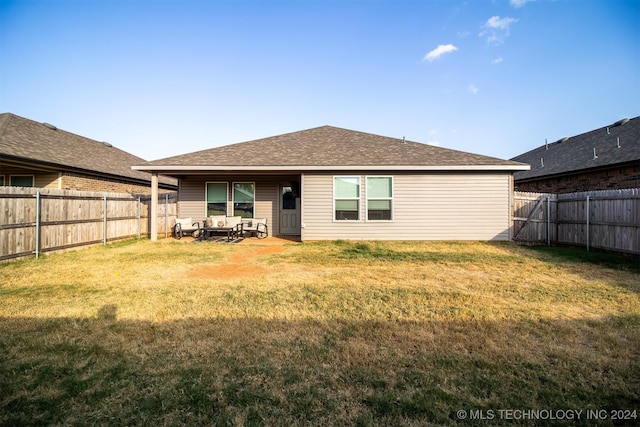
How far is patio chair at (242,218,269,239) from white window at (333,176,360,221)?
10.9 feet

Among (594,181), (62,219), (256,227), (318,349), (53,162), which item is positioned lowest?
(318,349)

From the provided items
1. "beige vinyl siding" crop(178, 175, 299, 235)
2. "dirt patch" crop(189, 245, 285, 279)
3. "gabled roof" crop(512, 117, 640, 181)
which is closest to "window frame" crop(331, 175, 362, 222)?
"beige vinyl siding" crop(178, 175, 299, 235)

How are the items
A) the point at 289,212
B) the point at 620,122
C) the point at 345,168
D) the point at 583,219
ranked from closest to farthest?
1. the point at 583,219
2. the point at 345,168
3. the point at 289,212
4. the point at 620,122

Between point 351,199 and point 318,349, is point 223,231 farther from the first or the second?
point 318,349

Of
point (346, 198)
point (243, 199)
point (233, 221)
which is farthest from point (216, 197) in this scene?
point (346, 198)

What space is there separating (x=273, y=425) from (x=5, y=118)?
1894 centimetres

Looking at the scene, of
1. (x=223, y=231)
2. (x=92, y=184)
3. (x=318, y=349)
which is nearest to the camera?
(x=318, y=349)

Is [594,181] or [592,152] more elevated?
[592,152]

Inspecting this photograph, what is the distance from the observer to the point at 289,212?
12.8m

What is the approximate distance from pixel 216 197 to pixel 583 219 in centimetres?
1380

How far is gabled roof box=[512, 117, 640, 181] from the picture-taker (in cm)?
1180

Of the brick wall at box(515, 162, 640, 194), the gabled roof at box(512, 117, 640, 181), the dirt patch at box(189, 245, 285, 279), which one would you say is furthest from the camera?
the gabled roof at box(512, 117, 640, 181)

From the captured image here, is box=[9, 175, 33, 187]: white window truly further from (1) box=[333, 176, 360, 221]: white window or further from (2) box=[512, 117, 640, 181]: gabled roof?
(2) box=[512, 117, 640, 181]: gabled roof

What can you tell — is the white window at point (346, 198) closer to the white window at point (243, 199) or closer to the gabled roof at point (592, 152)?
the white window at point (243, 199)
